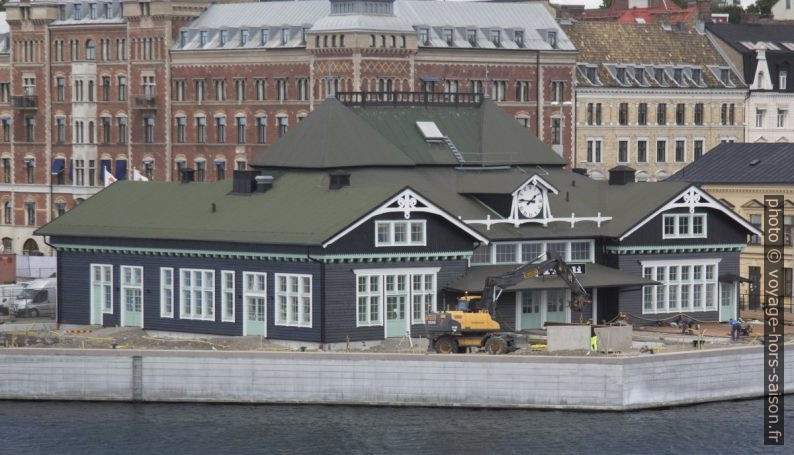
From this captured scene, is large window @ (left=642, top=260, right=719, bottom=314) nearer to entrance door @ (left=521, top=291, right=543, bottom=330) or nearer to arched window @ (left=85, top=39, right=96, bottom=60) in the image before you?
entrance door @ (left=521, top=291, right=543, bottom=330)

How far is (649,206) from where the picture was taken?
107812mm

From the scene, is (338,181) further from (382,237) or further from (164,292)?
(164,292)

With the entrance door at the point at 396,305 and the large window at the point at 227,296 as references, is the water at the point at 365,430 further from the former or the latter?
the large window at the point at 227,296

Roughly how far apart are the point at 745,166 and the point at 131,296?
1312 inches

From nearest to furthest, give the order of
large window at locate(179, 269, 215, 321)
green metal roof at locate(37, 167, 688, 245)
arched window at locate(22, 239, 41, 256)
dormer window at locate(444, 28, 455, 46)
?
green metal roof at locate(37, 167, 688, 245), large window at locate(179, 269, 215, 321), dormer window at locate(444, 28, 455, 46), arched window at locate(22, 239, 41, 256)

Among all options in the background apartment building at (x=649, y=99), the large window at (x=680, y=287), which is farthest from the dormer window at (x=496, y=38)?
the large window at (x=680, y=287)

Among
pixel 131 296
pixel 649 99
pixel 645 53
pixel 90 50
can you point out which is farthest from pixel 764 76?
pixel 131 296

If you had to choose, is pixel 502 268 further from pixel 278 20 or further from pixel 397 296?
pixel 278 20

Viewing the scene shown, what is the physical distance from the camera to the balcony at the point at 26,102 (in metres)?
177

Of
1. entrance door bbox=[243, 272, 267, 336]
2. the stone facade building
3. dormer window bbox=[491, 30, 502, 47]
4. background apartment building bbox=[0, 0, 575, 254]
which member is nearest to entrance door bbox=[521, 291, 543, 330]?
entrance door bbox=[243, 272, 267, 336]

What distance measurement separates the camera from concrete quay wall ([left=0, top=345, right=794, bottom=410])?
95250 millimetres

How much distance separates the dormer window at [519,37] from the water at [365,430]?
69.5 meters

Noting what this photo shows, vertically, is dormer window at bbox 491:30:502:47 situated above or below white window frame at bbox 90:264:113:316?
above

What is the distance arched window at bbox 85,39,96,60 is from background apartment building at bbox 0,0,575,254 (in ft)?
0.30
